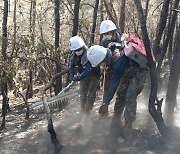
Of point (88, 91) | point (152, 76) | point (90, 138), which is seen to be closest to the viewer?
point (152, 76)

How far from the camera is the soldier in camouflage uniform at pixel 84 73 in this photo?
21.4ft

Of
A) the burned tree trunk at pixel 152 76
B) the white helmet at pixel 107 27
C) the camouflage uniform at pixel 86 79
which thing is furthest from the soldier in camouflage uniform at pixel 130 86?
the camouflage uniform at pixel 86 79

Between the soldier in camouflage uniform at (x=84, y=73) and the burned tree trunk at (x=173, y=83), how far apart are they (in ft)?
4.87

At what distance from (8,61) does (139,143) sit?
4113mm

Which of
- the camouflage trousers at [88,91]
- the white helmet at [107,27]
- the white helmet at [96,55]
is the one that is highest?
the white helmet at [107,27]

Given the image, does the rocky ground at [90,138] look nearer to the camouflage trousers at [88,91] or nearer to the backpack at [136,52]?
the camouflage trousers at [88,91]

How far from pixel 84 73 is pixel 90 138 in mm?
A: 1349

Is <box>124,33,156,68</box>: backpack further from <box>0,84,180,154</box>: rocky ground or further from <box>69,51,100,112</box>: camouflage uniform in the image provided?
<box>0,84,180,154</box>: rocky ground

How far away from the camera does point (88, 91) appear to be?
7.27m

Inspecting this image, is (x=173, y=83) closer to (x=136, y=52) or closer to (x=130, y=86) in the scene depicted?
(x=130, y=86)

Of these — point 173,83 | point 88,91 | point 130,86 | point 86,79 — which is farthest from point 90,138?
point 173,83

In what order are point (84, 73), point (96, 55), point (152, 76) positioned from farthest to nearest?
point (84, 73), point (96, 55), point (152, 76)

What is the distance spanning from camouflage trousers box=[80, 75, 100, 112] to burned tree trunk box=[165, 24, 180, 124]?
4.91 feet

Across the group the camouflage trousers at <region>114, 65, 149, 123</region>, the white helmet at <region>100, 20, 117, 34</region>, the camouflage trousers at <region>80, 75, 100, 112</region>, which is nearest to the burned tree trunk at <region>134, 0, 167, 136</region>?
the camouflage trousers at <region>114, 65, 149, 123</region>
